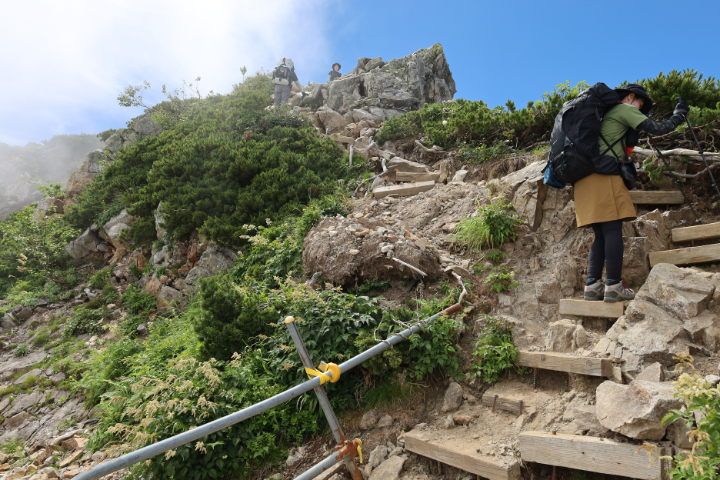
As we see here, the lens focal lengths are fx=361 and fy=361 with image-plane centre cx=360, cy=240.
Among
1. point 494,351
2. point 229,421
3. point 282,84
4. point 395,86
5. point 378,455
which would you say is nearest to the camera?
point 229,421

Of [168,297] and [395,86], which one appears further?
[395,86]

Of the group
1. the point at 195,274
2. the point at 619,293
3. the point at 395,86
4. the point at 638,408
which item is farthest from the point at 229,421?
the point at 395,86

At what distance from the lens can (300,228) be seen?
7250 mm

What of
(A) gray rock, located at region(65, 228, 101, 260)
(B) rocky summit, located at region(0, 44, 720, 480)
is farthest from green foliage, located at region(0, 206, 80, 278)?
(B) rocky summit, located at region(0, 44, 720, 480)

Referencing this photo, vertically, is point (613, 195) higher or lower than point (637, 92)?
lower

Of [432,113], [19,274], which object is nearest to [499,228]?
[432,113]

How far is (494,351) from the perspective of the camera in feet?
13.1

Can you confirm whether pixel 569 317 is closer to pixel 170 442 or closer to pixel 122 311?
pixel 170 442

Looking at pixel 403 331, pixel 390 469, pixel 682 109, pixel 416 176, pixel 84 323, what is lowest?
pixel 390 469

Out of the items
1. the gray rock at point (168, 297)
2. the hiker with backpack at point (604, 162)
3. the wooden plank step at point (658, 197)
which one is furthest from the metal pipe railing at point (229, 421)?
the gray rock at point (168, 297)

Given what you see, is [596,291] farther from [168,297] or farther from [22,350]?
[22,350]

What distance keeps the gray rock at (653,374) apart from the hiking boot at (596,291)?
1146mm

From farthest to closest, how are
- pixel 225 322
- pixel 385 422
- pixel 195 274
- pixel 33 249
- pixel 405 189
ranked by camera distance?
pixel 33 249, pixel 405 189, pixel 195 274, pixel 225 322, pixel 385 422

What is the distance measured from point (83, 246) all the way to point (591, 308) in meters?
14.9
